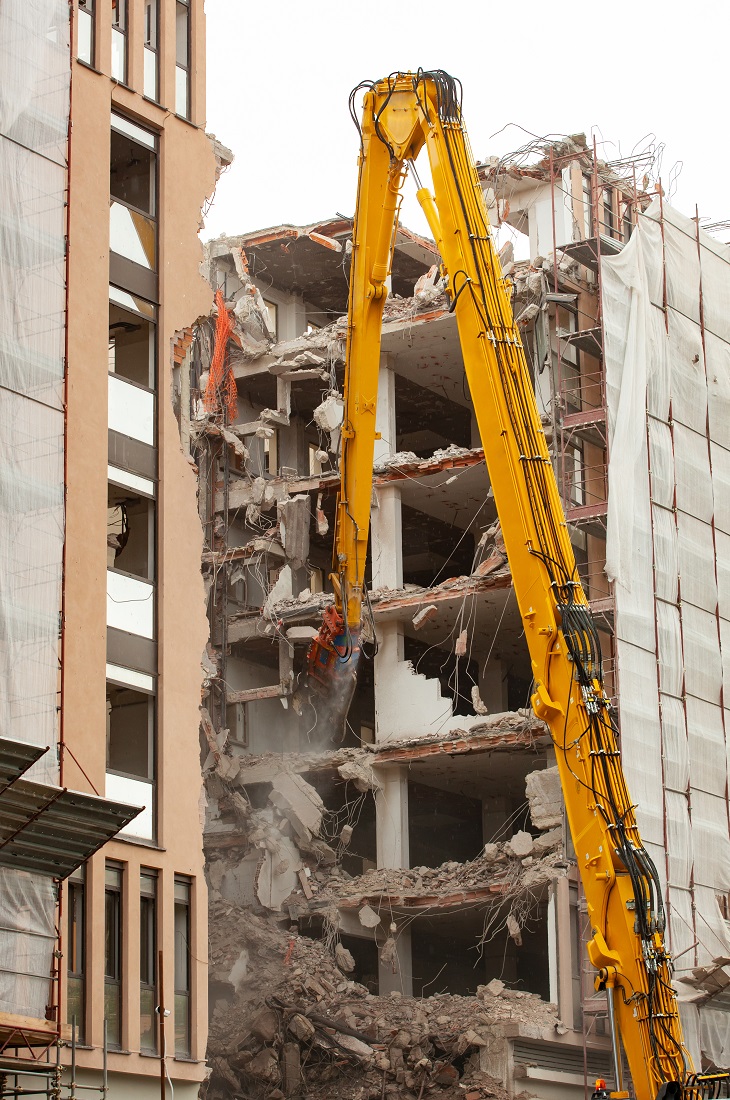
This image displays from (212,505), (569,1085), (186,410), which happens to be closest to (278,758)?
(212,505)

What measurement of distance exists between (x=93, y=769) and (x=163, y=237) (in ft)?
26.8

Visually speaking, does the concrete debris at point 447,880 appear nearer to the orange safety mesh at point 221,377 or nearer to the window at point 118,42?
the orange safety mesh at point 221,377

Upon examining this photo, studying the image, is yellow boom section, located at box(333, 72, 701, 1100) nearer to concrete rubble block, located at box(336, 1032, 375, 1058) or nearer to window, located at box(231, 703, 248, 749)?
concrete rubble block, located at box(336, 1032, 375, 1058)

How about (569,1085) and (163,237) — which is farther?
(569,1085)

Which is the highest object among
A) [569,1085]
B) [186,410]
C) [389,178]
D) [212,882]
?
[389,178]

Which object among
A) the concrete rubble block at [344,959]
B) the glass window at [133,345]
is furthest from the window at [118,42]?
the concrete rubble block at [344,959]

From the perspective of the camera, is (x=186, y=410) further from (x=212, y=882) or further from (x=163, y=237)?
(x=212, y=882)

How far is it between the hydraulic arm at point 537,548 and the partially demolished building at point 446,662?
5.56m

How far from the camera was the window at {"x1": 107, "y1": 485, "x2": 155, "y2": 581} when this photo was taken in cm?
2498

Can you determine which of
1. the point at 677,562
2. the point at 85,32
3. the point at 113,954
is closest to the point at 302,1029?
the point at 113,954

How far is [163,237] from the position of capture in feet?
86.3

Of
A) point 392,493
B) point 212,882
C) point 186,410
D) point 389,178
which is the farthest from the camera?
point 392,493

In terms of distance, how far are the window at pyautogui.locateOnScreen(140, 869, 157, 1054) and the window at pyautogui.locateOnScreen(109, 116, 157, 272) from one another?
8842 millimetres

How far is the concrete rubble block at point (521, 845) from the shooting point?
34438mm
